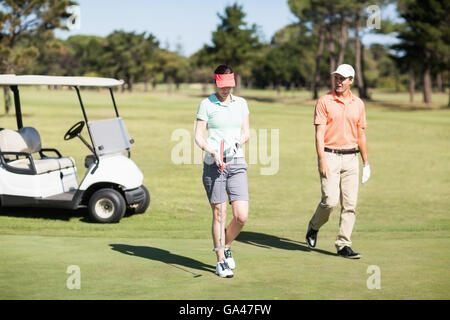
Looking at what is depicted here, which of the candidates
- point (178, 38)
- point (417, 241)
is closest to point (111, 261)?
point (417, 241)

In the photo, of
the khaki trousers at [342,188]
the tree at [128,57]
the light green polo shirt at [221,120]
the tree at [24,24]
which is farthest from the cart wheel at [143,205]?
the tree at [128,57]

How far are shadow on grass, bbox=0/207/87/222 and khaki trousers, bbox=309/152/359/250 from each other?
4155mm

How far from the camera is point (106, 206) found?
30.0ft

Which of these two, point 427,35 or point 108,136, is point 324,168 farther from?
point 427,35

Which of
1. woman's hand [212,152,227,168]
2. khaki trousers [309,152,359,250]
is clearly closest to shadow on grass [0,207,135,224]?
khaki trousers [309,152,359,250]

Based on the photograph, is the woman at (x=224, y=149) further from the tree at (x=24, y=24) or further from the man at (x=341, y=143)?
the tree at (x=24, y=24)

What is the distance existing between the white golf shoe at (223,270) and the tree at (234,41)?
9016 centimetres

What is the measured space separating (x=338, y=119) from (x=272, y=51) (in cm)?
11820

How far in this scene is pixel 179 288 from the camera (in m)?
4.85

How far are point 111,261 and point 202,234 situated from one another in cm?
257

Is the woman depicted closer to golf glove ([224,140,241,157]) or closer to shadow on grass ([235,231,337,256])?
golf glove ([224,140,241,157])

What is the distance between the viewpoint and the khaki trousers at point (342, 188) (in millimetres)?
6469

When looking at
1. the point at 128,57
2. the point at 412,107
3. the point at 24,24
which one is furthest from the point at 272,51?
the point at 24,24
